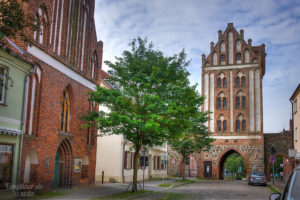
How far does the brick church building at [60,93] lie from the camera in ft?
57.1

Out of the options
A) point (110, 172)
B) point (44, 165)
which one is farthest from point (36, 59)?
point (110, 172)

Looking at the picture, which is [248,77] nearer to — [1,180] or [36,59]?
[36,59]

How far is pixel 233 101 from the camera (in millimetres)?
51594

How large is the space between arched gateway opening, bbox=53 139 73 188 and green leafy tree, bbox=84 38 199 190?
235 centimetres

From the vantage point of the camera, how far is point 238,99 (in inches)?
2030

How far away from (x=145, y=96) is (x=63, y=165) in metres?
6.69

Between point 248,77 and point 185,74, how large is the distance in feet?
107

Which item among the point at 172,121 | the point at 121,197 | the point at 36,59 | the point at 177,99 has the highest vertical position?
the point at 36,59

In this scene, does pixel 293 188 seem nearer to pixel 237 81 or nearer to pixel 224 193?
pixel 224 193

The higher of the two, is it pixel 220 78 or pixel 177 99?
pixel 220 78

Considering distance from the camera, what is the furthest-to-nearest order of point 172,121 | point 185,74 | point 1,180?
1. point 185,74
2. point 172,121
3. point 1,180

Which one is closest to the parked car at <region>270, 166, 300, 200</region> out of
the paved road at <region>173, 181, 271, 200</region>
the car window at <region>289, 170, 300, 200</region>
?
the car window at <region>289, 170, 300, 200</region>

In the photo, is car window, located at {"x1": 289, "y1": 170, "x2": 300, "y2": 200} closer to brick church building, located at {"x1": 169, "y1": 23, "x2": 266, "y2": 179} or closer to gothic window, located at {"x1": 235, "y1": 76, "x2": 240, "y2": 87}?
brick church building, located at {"x1": 169, "y1": 23, "x2": 266, "y2": 179}

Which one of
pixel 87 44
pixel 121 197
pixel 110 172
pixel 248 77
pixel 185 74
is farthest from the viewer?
pixel 248 77
